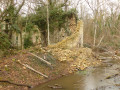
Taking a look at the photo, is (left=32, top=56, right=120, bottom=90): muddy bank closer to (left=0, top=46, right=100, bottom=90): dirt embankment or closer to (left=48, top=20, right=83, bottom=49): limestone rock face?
(left=0, top=46, right=100, bottom=90): dirt embankment

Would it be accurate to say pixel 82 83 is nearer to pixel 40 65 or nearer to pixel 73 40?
pixel 40 65

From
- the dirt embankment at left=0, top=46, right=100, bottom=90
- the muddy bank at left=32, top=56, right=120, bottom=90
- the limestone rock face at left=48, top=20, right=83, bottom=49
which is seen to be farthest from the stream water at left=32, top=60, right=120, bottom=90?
the limestone rock face at left=48, top=20, right=83, bottom=49

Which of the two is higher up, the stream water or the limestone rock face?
the limestone rock face

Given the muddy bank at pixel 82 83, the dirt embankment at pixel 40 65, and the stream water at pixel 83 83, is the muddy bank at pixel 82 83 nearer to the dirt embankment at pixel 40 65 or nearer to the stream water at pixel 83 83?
the stream water at pixel 83 83

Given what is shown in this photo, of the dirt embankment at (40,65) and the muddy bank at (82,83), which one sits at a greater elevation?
the dirt embankment at (40,65)

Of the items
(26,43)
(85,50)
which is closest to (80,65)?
(85,50)

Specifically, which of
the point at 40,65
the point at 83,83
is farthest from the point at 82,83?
the point at 40,65

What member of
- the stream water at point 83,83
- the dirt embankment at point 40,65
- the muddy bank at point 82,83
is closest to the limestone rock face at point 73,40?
the dirt embankment at point 40,65

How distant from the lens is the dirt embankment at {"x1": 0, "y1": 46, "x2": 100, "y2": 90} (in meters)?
9.11

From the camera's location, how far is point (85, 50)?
16391mm

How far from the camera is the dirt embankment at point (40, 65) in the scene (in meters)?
9.11

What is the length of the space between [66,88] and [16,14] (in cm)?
1016

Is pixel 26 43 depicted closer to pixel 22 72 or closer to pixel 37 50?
pixel 37 50

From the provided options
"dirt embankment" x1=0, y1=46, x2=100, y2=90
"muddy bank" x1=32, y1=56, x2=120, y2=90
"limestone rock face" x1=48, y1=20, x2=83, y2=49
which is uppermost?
"limestone rock face" x1=48, y1=20, x2=83, y2=49
